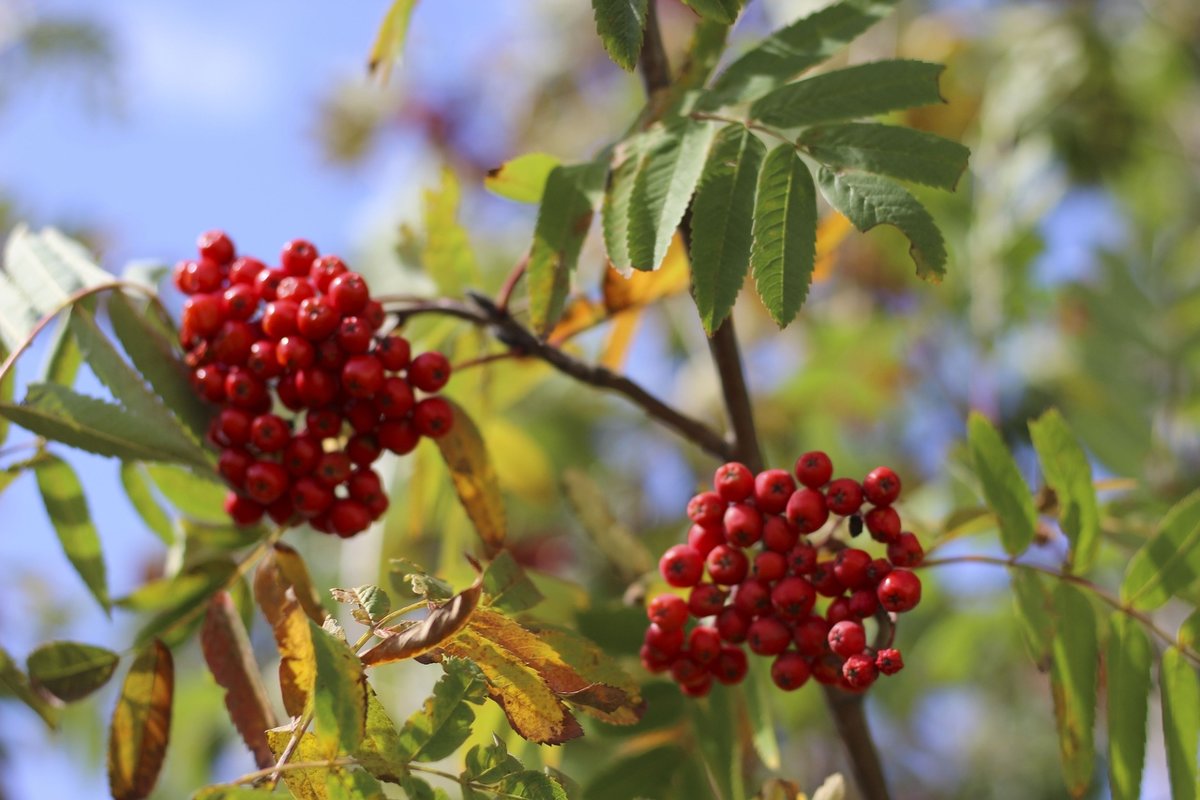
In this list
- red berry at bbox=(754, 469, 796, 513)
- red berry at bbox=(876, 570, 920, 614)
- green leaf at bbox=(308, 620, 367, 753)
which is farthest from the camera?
red berry at bbox=(754, 469, 796, 513)

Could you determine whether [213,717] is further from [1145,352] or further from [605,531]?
[1145,352]

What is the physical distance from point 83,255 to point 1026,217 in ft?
8.48

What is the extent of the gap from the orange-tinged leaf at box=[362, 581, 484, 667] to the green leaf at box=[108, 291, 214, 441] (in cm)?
61

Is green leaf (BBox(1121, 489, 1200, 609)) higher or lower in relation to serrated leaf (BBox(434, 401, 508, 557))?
lower

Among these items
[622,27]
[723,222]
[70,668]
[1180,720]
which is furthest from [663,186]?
[70,668]

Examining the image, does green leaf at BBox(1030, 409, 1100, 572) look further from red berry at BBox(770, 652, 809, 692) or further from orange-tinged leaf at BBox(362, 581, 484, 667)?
orange-tinged leaf at BBox(362, 581, 484, 667)

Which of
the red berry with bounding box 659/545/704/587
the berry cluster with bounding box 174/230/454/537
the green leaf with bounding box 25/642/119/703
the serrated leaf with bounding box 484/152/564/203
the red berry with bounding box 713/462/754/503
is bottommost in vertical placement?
the green leaf with bounding box 25/642/119/703

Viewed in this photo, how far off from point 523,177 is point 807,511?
24.3 inches

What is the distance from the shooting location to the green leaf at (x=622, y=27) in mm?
1245

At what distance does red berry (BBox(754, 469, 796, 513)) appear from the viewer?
1464mm

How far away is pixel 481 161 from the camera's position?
6188 mm

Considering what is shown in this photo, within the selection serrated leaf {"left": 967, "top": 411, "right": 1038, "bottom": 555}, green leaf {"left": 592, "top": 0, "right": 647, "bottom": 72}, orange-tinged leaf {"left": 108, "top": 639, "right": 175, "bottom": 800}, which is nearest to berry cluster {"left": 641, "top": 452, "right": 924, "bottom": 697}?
serrated leaf {"left": 967, "top": 411, "right": 1038, "bottom": 555}

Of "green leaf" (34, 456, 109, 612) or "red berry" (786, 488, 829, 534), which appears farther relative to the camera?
"green leaf" (34, 456, 109, 612)

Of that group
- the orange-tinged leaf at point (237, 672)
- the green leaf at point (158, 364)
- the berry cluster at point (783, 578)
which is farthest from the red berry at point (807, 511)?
the green leaf at point (158, 364)
